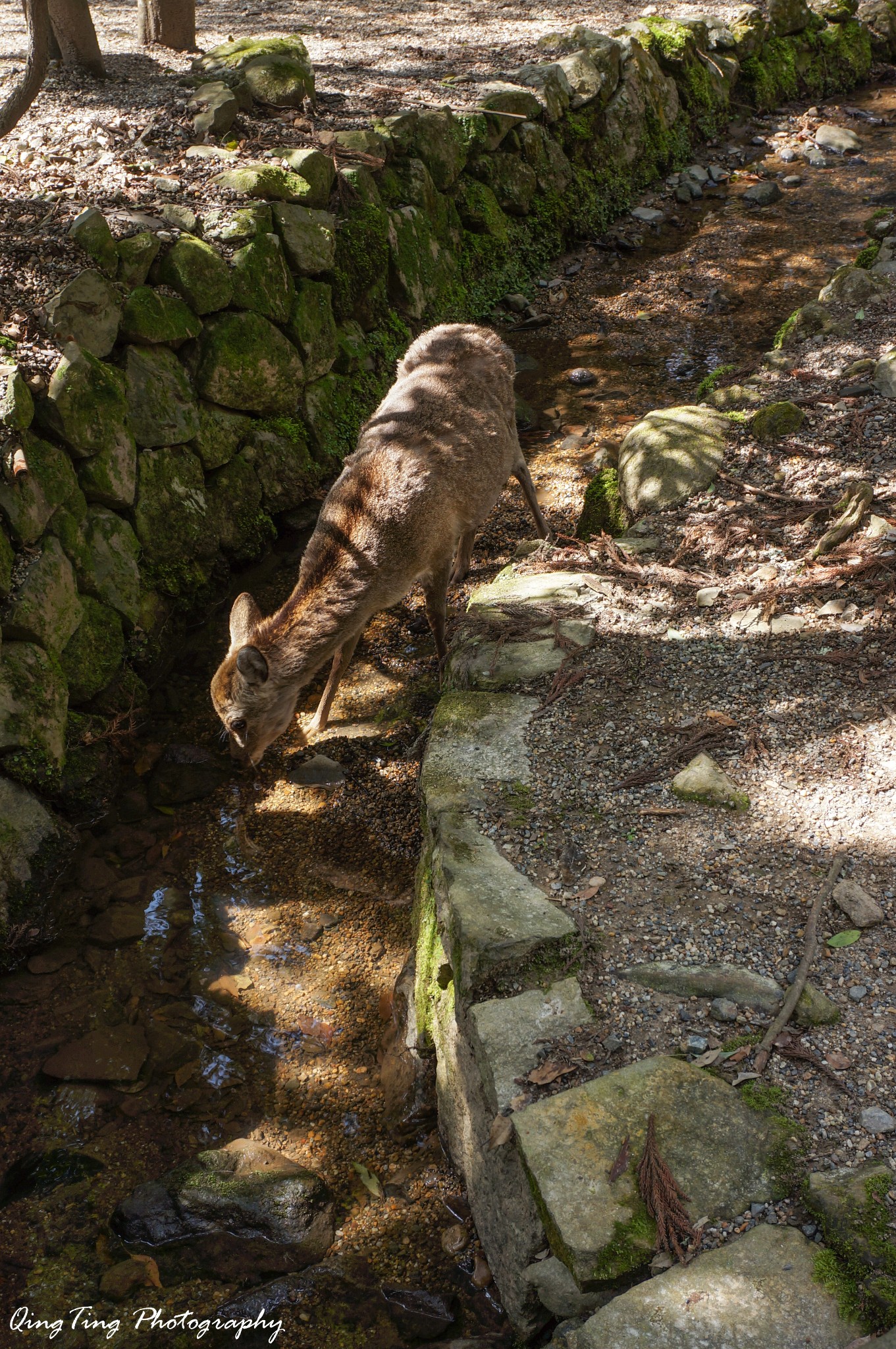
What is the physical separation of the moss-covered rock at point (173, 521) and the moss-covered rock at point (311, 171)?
267cm

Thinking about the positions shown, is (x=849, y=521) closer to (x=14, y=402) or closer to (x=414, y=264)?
(x=14, y=402)

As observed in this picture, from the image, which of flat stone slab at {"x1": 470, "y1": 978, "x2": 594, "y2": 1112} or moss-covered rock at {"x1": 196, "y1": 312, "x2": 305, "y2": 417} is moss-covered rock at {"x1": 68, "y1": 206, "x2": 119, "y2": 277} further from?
flat stone slab at {"x1": 470, "y1": 978, "x2": 594, "y2": 1112}

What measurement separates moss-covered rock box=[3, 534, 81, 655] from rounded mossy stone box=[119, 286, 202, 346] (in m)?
1.79

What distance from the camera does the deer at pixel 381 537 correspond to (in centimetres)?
550

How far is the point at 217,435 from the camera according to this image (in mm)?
7234

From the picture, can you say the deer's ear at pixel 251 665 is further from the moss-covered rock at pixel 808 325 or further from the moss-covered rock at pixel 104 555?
the moss-covered rock at pixel 808 325

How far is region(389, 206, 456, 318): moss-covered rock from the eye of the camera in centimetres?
906

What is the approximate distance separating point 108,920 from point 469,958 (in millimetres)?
2375

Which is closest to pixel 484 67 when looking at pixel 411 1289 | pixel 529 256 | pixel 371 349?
pixel 529 256

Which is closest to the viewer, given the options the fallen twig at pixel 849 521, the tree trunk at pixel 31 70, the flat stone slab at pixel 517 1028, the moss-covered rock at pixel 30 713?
the flat stone slab at pixel 517 1028

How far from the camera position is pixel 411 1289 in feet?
11.3

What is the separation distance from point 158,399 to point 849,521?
458 cm

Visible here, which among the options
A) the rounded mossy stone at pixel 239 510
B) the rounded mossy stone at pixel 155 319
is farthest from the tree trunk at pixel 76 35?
the rounded mossy stone at pixel 239 510

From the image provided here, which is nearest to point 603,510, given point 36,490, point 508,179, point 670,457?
point 670,457
